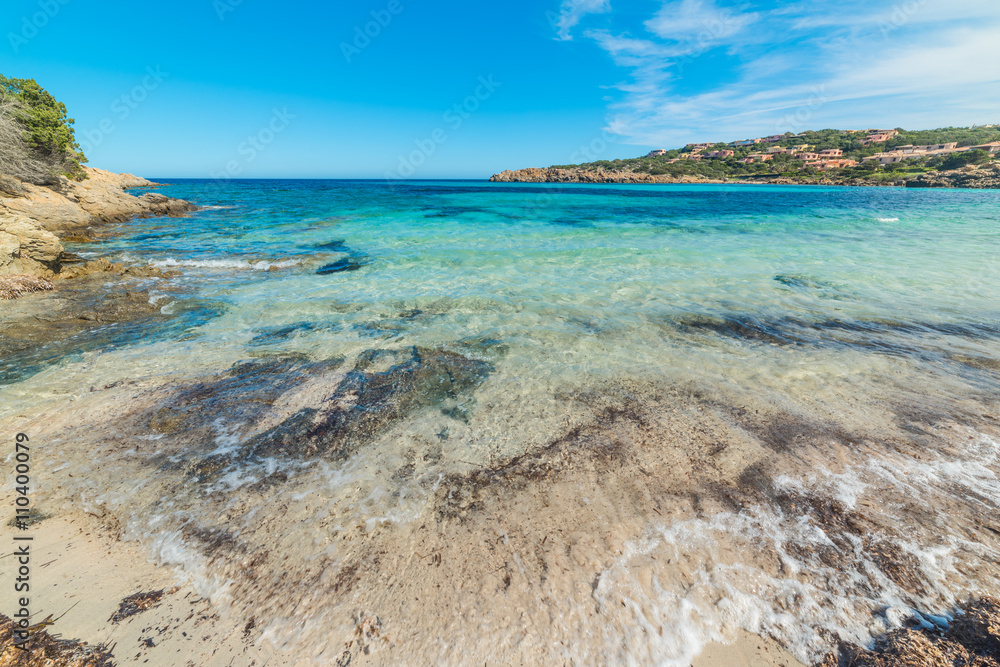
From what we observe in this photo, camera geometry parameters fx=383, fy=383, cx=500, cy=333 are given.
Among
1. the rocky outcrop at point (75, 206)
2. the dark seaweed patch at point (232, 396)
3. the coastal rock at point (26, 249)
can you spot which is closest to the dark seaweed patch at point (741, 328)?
the dark seaweed patch at point (232, 396)

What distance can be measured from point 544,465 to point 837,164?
152593 mm

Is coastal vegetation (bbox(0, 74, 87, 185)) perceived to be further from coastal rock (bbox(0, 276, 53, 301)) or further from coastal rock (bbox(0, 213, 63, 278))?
coastal rock (bbox(0, 276, 53, 301))

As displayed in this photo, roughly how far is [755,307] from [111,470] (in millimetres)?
9925

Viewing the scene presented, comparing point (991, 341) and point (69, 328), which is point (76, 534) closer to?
point (69, 328)

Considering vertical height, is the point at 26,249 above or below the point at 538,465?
above

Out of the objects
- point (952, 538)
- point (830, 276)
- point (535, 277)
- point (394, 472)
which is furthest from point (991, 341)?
point (394, 472)

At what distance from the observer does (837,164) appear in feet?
362

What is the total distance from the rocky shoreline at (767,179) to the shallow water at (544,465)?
100628 millimetres

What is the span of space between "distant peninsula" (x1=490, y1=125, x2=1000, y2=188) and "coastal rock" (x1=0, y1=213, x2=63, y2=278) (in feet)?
372

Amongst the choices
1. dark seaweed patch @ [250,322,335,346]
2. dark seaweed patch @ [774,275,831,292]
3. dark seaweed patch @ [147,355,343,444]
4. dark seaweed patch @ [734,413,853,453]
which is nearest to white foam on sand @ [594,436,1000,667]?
dark seaweed patch @ [734,413,853,453]

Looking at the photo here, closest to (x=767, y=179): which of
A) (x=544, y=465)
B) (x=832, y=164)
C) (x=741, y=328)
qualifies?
(x=832, y=164)

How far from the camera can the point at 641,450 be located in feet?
12.0

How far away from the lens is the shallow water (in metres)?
2.33

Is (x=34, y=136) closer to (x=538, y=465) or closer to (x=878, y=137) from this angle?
(x=538, y=465)
